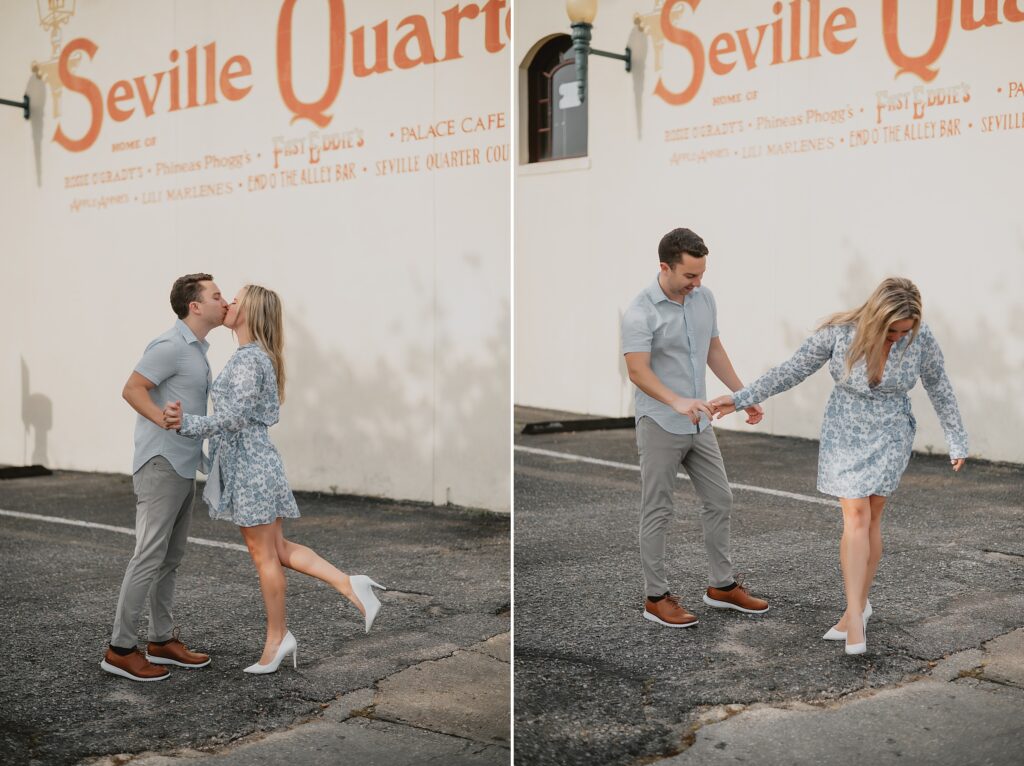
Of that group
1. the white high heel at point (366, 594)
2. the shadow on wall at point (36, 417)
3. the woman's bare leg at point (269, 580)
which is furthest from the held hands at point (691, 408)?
the shadow on wall at point (36, 417)

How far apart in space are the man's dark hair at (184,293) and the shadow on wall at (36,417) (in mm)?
318

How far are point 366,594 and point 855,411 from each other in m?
1.22

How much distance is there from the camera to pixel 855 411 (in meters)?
2.54

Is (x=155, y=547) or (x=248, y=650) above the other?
(x=155, y=547)

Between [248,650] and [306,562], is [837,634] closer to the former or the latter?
[306,562]

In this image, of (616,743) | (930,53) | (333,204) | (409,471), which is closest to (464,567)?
(409,471)

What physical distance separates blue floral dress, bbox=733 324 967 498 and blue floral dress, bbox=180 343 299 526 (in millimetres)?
1014

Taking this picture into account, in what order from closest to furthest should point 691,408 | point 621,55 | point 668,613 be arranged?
point 621,55, point 691,408, point 668,613

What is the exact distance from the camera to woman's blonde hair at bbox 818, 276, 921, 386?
228cm

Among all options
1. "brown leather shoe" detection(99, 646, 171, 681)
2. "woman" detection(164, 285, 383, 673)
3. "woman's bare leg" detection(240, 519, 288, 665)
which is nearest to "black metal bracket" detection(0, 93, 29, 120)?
"woman" detection(164, 285, 383, 673)

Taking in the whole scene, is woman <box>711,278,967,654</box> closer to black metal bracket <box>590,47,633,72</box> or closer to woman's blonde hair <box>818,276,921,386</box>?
woman's blonde hair <box>818,276,921,386</box>

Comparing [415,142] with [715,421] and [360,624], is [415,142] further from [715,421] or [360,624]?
[360,624]

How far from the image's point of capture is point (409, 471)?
10.4 ft

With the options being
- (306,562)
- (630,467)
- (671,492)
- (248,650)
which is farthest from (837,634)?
(248,650)
